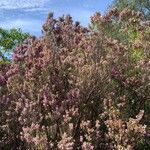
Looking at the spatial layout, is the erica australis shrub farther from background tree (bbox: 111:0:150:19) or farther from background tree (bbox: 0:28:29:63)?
background tree (bbox: 111:0:150:19)

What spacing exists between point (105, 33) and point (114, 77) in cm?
108

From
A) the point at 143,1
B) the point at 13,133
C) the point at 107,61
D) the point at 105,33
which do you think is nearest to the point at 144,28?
the point at 105,33

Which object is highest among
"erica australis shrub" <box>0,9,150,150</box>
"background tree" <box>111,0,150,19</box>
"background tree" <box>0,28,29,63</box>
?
"background tree" <box>111,0,150,19</box>

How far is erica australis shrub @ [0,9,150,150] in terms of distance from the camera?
9867 mm

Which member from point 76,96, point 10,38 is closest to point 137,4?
point 10,38

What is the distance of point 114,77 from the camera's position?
39.6 ft

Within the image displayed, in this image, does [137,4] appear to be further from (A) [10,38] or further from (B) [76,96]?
(B) [76,96]

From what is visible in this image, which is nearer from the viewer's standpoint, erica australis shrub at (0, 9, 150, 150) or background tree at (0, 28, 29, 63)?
erica australis shrub at (0, 9, 150, 150)

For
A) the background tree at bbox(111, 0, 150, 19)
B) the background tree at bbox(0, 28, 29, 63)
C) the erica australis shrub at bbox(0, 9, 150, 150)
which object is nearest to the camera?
the erica australis shrub at bbox(0, 9, 150, 150)

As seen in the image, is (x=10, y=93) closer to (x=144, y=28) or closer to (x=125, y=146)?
(x=125, y=146)

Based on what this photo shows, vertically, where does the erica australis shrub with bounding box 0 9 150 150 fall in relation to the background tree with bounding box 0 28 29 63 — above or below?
below

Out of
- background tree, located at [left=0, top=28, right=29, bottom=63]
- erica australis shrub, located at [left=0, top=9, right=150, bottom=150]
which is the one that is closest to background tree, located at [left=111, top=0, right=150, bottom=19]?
background tree, located at [left=0, top=28, right=29, bottom=63]

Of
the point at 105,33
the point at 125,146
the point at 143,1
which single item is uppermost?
the point at 143,1

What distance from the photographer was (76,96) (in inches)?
425
